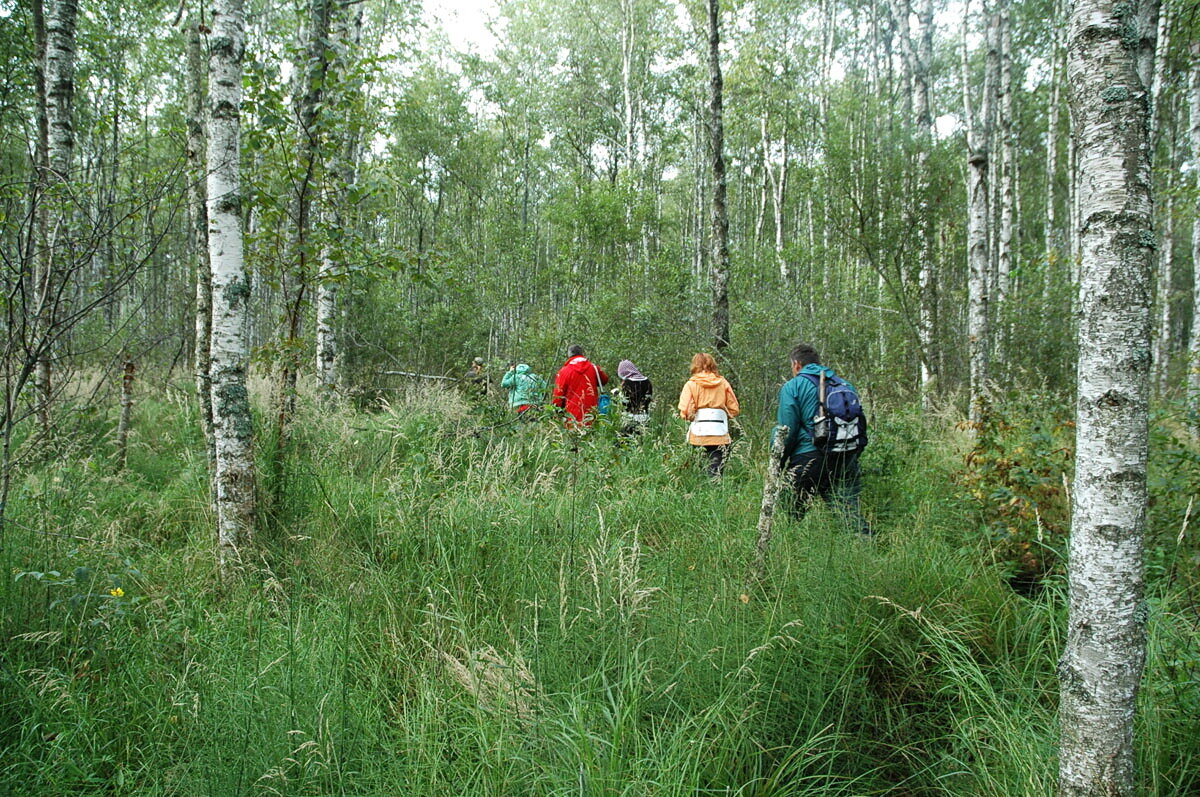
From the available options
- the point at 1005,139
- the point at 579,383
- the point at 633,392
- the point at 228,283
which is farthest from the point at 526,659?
the point at 1005,139

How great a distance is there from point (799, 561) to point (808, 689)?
39.0 inches

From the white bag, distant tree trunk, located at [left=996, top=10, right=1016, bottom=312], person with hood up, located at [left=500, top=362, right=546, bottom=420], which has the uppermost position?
distant tree trunk, located at [left=996, top=10, right=1016, bottom=312]

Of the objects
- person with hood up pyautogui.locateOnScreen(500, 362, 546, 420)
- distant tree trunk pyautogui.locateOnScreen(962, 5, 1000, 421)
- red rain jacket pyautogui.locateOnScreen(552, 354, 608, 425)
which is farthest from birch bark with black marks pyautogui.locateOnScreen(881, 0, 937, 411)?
person with hood up pyautogui.locateOnScreen(500, 362, 546, 420)

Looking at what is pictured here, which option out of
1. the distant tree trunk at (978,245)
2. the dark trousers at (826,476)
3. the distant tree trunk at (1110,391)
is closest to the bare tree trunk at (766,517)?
the dark trousers at (826,476)

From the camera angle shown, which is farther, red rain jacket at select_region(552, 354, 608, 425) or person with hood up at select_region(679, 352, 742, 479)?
red rain jacket at select_region(552, 354, 608, 425)

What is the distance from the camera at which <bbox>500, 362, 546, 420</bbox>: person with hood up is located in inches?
232

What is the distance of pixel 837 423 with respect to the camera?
15.6 feet

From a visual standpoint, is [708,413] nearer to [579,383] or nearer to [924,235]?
[579,383]

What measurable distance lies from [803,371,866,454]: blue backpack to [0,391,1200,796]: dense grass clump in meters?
0.77

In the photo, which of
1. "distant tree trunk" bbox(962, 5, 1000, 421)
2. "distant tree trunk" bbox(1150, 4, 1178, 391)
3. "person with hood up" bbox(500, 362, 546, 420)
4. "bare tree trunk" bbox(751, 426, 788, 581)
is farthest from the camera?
"distant tree trunk" bbox(1150, 4, 1178, 391)

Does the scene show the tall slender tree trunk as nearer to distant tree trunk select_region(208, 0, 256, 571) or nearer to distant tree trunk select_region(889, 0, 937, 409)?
distant tree trunk select_region(208, 0, 256, 571)

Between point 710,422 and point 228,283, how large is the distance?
14.5 ft

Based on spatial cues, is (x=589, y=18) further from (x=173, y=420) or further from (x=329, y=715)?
(x=329, y=715)

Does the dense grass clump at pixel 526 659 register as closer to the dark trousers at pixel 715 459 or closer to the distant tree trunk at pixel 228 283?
the distant tree trunk at pixel 228 283
